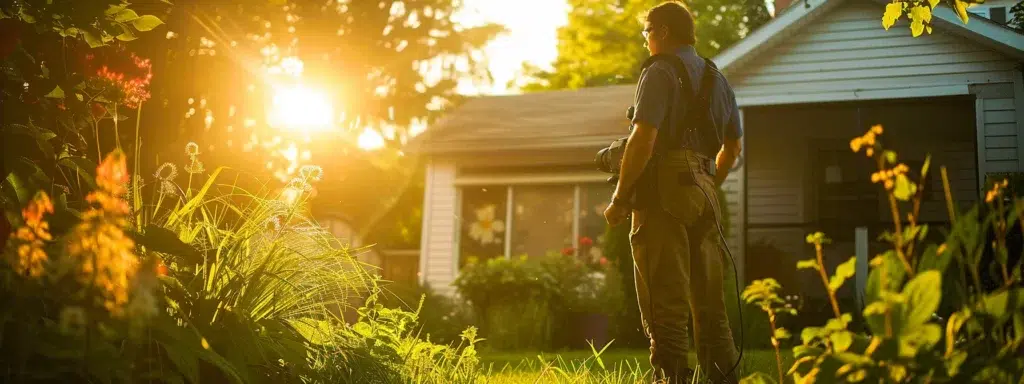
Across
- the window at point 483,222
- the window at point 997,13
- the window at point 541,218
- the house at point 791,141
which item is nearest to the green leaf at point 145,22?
the house at point 791,141

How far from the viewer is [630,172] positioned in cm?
399

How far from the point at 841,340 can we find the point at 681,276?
6.81 ft

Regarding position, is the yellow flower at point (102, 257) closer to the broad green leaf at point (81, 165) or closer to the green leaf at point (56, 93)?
the broad green leaf at point (81, 165)

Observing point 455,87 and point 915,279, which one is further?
point 455,87

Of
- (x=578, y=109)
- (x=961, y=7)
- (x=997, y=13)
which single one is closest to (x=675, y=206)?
(x=961, y=7)

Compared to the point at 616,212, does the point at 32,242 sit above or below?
below

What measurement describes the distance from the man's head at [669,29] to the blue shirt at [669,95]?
0.15 feet

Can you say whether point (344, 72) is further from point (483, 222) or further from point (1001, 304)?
point (1001, 304)

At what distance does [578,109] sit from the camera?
60.5 feet

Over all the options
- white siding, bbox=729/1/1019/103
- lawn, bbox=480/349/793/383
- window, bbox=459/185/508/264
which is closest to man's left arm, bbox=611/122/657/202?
lawn, bbox=480/349/793/383

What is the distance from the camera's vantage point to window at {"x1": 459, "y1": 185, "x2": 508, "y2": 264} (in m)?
17.0

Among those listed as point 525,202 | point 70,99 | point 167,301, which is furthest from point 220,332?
point 525,202

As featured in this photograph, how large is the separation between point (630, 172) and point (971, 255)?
2109 millimetres

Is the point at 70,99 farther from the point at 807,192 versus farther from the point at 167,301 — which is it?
the point at 807,192
